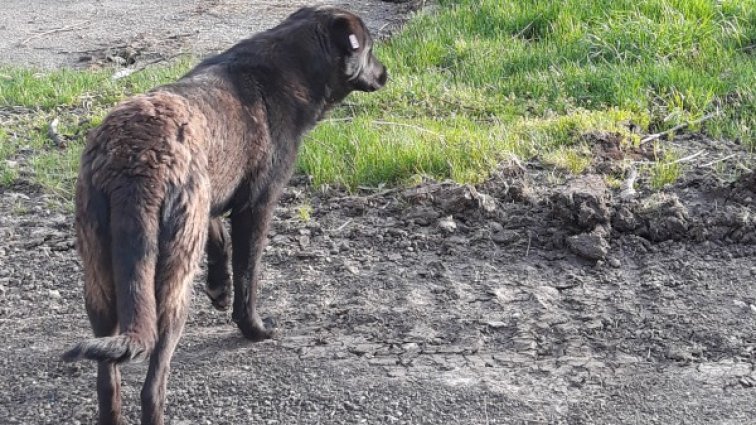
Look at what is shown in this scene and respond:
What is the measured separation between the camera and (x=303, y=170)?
718cm

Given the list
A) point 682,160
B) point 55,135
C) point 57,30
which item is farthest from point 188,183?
point 57,30

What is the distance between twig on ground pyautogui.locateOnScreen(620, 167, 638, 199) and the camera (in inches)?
252

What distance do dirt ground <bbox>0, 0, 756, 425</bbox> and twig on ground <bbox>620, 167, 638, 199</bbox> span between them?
0.05m

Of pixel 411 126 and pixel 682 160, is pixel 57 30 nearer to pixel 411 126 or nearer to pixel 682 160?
pixel 411 126

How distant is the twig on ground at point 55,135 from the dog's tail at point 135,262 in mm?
3770

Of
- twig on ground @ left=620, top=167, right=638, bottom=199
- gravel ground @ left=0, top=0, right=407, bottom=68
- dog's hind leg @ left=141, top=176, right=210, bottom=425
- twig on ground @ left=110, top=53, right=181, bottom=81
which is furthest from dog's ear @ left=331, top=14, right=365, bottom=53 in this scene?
gravel ground @ left=0, top=0, right=407, bottom=68

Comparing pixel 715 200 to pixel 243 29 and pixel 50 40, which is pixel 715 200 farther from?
pixel 50 40

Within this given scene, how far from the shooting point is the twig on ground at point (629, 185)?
641 centimetres

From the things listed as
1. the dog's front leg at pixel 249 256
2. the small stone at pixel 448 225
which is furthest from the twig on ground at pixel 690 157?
the dog's front leg at pixel 249 256

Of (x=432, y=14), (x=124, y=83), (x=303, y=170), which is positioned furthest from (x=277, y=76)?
(x=432, y=14)

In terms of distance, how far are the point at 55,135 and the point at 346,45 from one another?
2.98 m

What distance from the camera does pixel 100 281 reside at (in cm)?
441

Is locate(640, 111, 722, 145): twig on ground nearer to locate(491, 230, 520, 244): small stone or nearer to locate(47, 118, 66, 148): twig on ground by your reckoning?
locate(491, 230, 520, 244): small stone

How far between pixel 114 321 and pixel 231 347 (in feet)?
3.41
